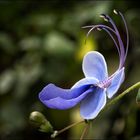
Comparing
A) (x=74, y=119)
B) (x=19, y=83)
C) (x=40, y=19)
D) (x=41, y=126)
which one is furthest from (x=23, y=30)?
(x=41, y=126)

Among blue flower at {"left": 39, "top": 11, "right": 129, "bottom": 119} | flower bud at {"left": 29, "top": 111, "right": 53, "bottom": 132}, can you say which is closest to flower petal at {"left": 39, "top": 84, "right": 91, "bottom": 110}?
blue flower at {"left": 39, "top": 11, "right": 129, "bottom": 119}

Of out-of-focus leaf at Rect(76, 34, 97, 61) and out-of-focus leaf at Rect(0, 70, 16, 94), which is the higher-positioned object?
out-of-focus leaf at Rect(76, 34, 97, 61)

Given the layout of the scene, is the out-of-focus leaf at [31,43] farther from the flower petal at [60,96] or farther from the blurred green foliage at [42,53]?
the flower petal at [60,96]

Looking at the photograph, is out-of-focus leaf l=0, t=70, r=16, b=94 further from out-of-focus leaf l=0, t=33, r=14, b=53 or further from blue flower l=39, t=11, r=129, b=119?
blue flower l=39, t=11, r=129, b=119

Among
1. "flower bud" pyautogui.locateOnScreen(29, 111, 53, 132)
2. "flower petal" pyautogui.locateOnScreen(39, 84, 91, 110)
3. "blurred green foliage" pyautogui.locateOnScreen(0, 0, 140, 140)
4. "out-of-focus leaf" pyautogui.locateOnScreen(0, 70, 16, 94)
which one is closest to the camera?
"flower petal" pyautogui.locateOnScreen(39, 84, 91, 110)

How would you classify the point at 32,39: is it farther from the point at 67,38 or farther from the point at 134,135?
the point at 134,135

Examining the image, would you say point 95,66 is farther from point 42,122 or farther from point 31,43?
point 31,43

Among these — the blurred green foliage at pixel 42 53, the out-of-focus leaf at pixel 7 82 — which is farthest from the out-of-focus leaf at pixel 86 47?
the out-of-focus leaf at pixel 7 82
